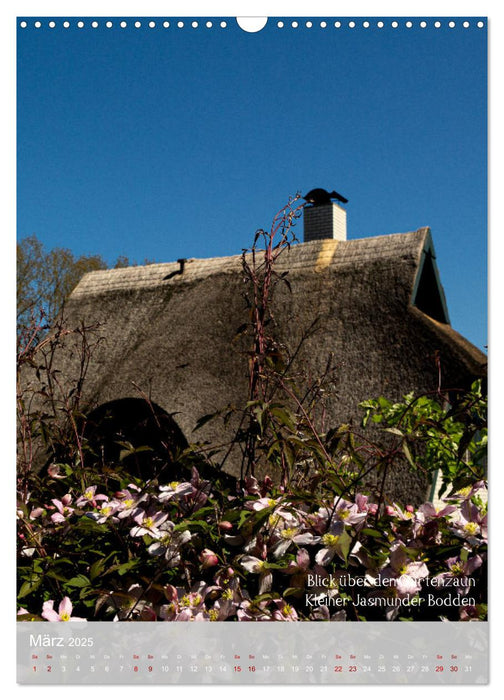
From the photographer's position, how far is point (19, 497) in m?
1.68

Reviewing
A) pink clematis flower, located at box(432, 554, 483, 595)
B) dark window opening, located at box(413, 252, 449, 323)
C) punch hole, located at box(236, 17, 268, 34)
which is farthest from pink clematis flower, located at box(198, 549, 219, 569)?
dark window opening, located at box(413, 252, 449, 323)

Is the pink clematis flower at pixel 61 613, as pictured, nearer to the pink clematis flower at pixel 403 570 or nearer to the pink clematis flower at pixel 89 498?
the pink clematis flower at pixel 89 498

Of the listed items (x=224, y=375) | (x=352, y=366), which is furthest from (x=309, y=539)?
(x=224, y=375)

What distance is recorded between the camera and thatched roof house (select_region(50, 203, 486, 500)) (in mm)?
3926

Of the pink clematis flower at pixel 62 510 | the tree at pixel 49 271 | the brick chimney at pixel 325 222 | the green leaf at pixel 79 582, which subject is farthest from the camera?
the tree at pixel 49 271

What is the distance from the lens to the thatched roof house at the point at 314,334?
393 centimetres

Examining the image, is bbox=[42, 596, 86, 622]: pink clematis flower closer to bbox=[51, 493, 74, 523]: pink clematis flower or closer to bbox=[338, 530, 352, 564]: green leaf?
bbox=[51, 493, 74, 523]: pink clematis flower

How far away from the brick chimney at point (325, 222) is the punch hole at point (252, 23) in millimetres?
2798

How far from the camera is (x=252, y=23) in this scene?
5.43 ft

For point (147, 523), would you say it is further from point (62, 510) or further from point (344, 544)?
point (344, 544)

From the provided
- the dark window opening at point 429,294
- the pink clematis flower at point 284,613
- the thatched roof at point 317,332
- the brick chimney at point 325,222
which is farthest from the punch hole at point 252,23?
the dark window opening at point 429,294

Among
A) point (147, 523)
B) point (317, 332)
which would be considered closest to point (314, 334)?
point (317, 332)

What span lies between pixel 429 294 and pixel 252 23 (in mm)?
3150

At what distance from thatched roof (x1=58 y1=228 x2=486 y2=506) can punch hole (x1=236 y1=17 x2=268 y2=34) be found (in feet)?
7.20
